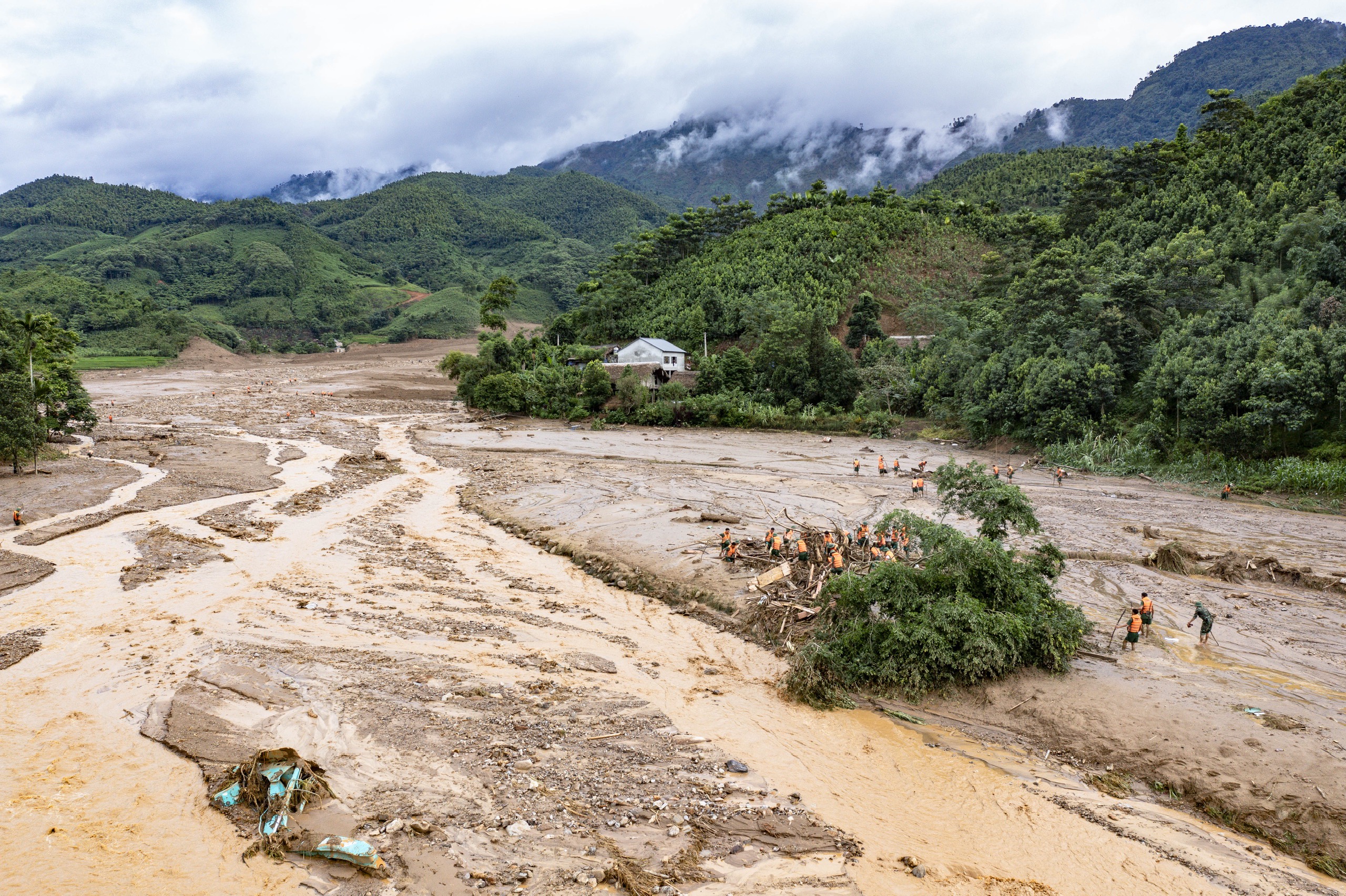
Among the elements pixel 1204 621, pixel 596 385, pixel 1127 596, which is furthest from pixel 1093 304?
pixel 596 385

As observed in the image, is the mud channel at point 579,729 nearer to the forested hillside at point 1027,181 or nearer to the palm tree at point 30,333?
the palm tree at point 30,333

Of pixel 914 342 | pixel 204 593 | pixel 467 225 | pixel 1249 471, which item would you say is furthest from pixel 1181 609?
pixel 467 225

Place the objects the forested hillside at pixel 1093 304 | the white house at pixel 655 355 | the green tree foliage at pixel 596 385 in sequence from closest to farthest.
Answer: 1. the forested hillside at pixel 1093 304
2. the green tree foliage at pixel 596 385
3. the white house at pixel 655 355

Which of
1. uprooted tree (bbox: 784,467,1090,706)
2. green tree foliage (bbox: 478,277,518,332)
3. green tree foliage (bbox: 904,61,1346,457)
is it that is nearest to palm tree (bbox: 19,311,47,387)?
green tree foliage (bbox: 478,277,518,332)

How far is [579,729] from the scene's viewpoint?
11.1 meters

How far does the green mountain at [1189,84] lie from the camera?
489ft

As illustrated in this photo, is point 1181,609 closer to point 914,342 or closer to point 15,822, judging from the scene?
point 15,822

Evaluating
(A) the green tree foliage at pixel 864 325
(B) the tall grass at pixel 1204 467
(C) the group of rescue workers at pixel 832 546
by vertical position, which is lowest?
(C) the group of rescue workers at pixel 832 546

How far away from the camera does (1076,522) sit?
81.6ft

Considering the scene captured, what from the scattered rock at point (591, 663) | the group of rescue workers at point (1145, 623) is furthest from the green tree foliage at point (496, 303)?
the group of rescue workers at point (1145, 623)

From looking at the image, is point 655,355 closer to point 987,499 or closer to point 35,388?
point 35,388

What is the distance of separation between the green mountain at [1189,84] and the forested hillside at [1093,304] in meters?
118

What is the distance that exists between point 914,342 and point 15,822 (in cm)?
5877

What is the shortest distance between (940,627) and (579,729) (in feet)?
22.3
